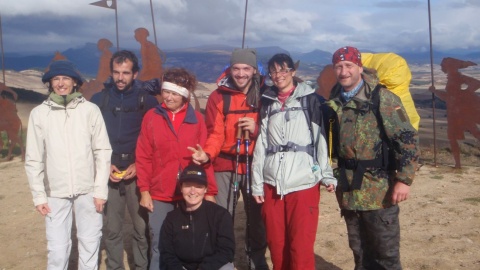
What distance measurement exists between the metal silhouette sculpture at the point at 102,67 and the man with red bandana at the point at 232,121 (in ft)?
22.2

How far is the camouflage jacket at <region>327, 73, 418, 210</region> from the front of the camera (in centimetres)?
350

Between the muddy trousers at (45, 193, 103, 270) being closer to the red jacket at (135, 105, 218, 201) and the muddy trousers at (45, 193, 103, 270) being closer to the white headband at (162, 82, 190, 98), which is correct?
the red jacket at (135, 105, 218, 201)

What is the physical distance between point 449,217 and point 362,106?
13.9 feet

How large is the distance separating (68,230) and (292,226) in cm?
198

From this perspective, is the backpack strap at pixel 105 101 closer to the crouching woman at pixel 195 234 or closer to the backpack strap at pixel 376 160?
the crouching woman at pixel 195 234

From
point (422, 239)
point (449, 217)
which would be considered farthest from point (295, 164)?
point (449, 217)

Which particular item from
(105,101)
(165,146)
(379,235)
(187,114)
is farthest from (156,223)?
(379,235)

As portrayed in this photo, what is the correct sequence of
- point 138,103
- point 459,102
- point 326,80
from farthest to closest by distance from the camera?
point 326,80 → point 459,102 → point 138,103

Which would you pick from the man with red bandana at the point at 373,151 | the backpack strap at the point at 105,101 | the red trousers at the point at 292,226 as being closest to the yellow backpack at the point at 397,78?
the man with red bandana at the point at 373,151

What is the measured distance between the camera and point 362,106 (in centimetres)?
362

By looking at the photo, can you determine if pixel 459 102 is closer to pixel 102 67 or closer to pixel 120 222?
pixel 120 222

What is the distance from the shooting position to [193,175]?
3.89 m

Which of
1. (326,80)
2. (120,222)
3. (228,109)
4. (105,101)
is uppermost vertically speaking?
(326,80)

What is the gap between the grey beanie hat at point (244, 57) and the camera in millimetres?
4156
